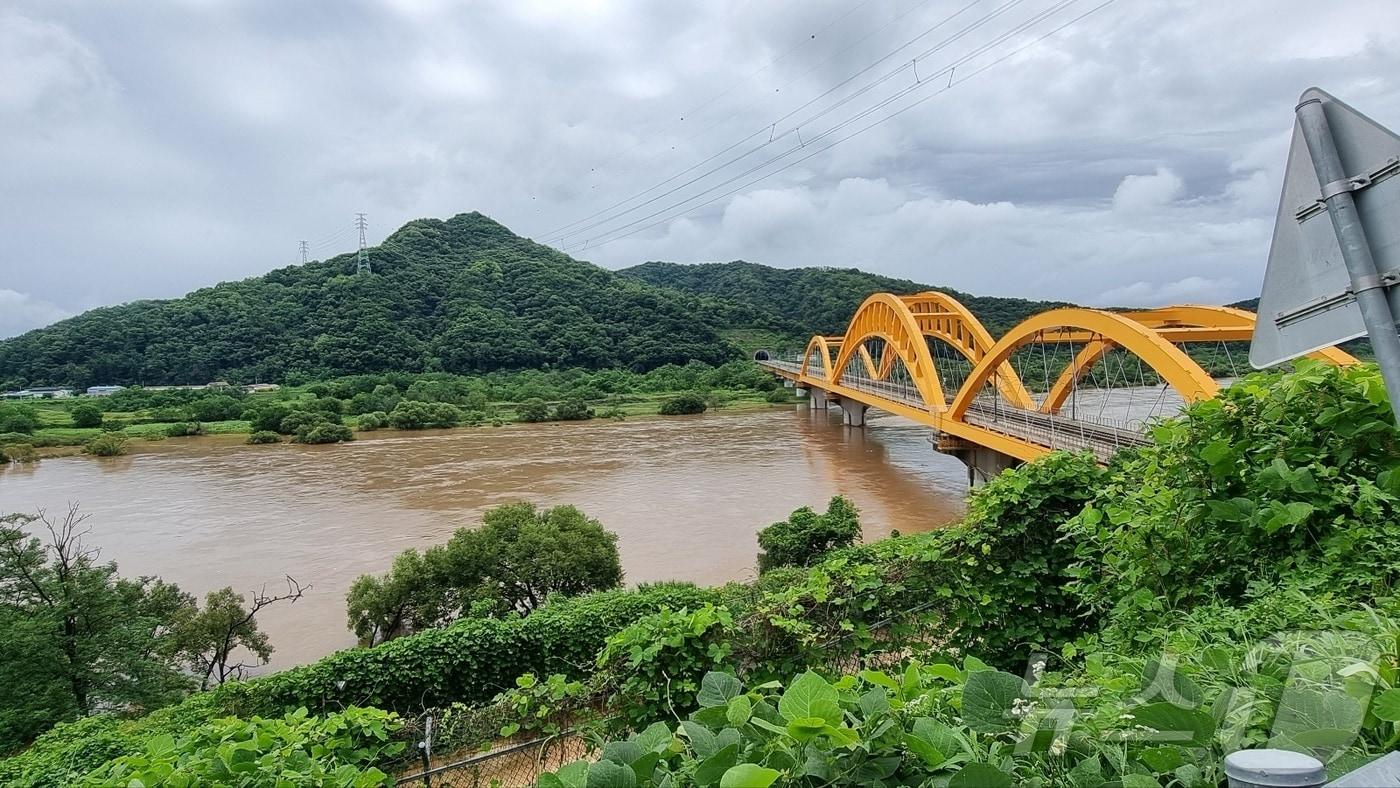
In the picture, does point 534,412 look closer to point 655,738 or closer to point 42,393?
point 655,738

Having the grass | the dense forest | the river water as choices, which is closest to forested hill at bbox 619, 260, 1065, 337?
the dense forest

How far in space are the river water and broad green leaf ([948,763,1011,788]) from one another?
436 inches

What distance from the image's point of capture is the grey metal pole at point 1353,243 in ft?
3.48

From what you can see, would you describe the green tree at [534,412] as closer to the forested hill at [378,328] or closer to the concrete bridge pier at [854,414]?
the concrete bridge pier at [854,414]

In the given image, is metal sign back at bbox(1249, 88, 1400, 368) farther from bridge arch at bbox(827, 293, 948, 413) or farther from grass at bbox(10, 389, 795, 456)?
grass at bbox(10, 389, 795, 456)

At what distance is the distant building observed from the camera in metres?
47.2

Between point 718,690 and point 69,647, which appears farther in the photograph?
point 69,647

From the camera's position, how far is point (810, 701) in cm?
110

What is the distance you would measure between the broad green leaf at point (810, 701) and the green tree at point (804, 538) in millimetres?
9836

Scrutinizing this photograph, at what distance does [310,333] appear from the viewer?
2318 inches

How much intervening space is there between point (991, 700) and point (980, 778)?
28 cm

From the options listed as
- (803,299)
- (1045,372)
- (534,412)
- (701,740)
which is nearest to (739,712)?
(701,740)

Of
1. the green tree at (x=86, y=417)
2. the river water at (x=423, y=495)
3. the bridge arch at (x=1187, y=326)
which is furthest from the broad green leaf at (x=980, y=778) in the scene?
the green tree at (x=86, y=417)

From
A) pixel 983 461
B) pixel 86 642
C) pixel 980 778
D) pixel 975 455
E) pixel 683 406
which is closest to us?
pixel 980 778
